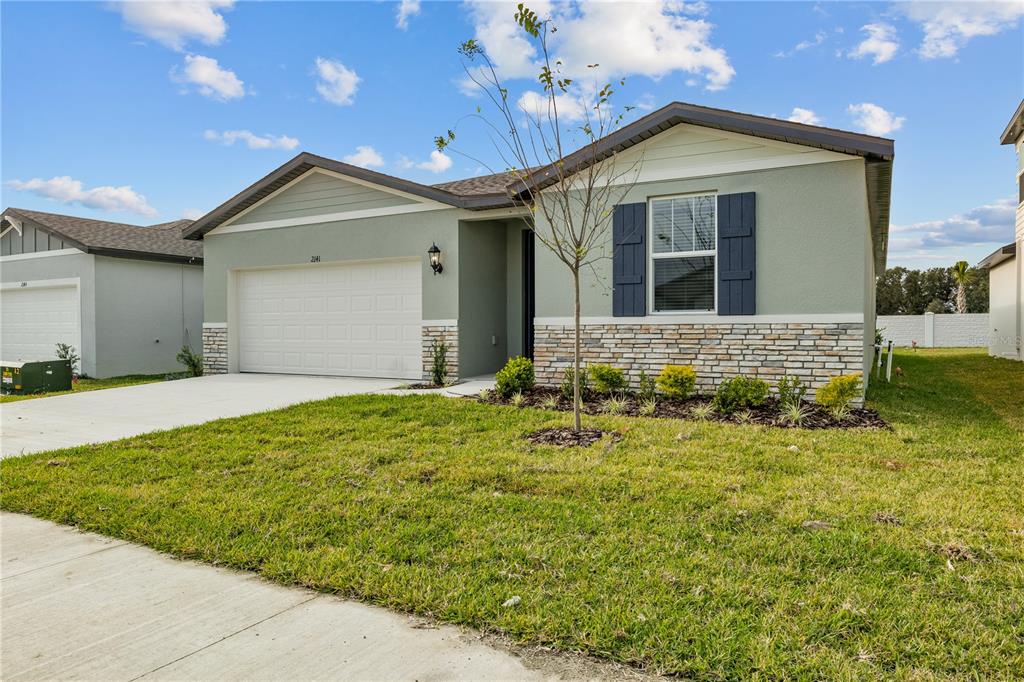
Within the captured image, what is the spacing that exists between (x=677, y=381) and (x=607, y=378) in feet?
3.19

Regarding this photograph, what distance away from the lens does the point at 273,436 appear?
22.0 feet

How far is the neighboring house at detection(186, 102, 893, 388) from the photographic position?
8359 millimetres

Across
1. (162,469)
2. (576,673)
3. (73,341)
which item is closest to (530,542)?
(576,673)

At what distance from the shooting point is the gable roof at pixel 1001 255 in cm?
1686

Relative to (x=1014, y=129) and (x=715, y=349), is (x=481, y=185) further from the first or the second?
(x=1014, y=129)

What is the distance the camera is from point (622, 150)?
9461mm

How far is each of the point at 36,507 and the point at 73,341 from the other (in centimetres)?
1365

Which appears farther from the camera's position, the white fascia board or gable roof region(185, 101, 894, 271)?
the white fascia board

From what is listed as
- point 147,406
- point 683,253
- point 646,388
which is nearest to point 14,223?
point 147,406

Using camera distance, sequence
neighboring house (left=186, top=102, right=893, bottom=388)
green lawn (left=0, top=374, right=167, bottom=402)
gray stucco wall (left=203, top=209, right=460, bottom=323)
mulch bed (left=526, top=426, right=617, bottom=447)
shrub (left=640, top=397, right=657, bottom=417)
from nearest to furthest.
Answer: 1. mulch bed (left=526, top=426, right=617, bottom=447)
2. shrub (left=640, top=397, right=657, bottom=417)
3. neighboring house (left=186, top=102, right=893, bottom=388)
4. gray stucco wall (left=203, top=209, right=460, bottom=323)
5. green lawn (left=0, top=374, right=167, bottom=402)

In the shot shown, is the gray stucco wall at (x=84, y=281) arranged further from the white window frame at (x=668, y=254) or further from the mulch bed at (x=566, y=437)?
the mulch bed at (x=566, y=437)

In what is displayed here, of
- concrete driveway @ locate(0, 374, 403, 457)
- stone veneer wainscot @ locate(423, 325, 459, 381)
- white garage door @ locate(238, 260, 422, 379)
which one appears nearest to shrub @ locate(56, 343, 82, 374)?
white garage door @ locate(238, 260, 422, 379)

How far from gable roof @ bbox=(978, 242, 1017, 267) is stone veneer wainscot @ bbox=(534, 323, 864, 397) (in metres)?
12.6

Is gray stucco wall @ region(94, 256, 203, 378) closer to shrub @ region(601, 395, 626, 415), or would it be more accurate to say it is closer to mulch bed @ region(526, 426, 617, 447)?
shrub @ region(601, 395, 626, 415)
